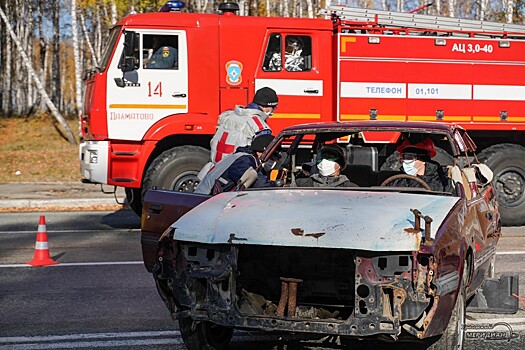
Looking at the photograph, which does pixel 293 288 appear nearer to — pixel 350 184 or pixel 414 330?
pixel 414 330

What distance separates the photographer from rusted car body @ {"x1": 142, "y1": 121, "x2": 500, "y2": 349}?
490cm

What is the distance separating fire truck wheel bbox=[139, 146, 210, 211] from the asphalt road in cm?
78

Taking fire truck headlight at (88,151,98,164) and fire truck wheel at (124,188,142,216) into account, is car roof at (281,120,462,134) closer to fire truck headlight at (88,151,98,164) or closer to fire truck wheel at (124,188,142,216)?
fire truck headlight at (88,151,98,164)

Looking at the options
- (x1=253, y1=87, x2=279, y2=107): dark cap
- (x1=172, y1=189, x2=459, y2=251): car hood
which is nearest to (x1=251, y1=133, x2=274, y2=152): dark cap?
(x1=172, y1=189, x2=459, y2=251): car hood

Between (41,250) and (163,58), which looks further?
(163,58)

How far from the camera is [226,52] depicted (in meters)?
13.2

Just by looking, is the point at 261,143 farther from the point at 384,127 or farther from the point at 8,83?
the point at 8,83

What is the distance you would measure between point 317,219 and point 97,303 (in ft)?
10.2

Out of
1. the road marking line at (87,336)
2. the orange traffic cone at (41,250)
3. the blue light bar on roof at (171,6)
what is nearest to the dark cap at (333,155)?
the road marking line at (87,336)

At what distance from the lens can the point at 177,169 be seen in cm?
1302

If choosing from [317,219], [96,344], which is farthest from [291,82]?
[317,219]

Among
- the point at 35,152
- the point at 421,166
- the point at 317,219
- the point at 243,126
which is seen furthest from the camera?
the point at 35,152

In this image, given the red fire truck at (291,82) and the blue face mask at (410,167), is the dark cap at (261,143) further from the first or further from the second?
the red fire truck at (291,82)

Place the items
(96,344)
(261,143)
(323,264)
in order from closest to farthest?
(323,264)
(96,344)
(261,143)
